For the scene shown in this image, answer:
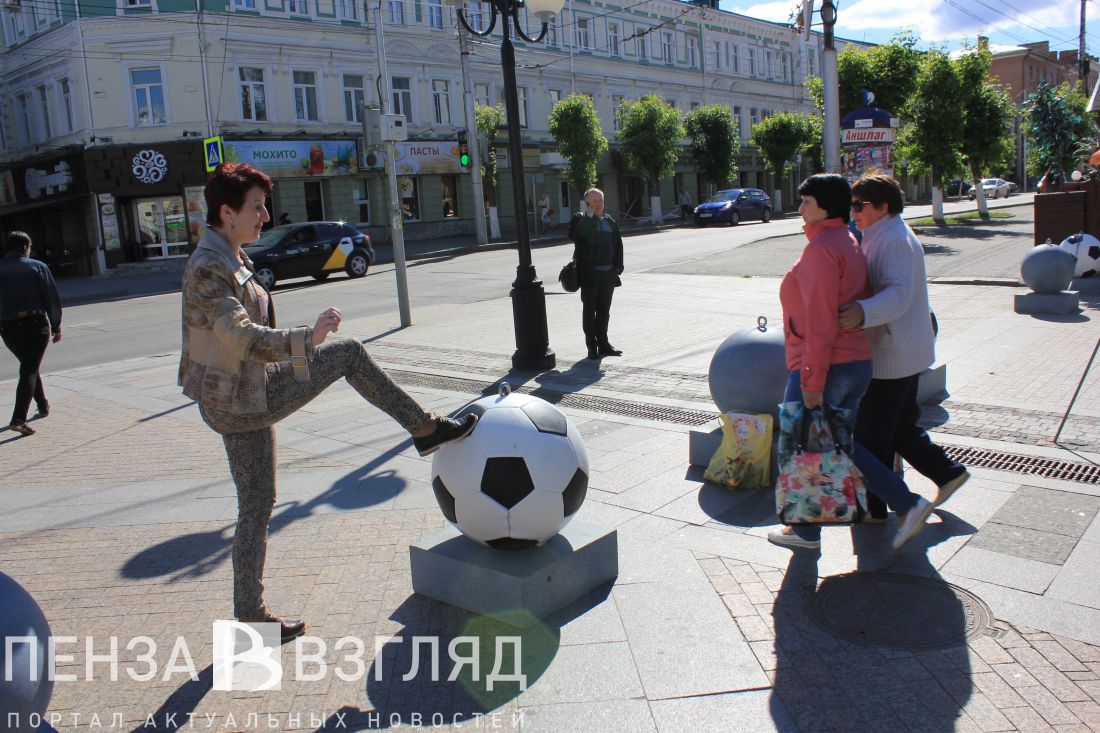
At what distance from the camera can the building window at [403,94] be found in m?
38.0

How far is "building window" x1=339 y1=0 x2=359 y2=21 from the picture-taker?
35.9 m

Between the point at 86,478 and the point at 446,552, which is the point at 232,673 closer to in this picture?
A: the point at 446,552

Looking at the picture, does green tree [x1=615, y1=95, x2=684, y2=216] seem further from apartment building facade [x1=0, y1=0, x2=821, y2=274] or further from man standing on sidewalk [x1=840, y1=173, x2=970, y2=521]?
man standing on sidewalk [x1=840, y1=173, x2=970, y2=521]

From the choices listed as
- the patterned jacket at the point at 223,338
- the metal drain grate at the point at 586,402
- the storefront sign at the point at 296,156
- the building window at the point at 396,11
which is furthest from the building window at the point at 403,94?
the patterned jacket at the point at 223,338

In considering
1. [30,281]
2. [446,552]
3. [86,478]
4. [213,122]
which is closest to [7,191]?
[213,122]

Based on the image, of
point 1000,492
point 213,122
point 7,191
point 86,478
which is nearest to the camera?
point 1000,492


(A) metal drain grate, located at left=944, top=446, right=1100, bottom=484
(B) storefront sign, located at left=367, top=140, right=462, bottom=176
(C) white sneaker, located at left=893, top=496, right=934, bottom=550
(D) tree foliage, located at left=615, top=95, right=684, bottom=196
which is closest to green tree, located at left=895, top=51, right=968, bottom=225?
(D) tree foliage, located at left=615, top=95, right=684, bottom=196

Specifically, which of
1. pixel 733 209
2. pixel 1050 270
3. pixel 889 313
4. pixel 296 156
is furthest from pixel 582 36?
pixel 889 313

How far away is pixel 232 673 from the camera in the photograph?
3533 mm

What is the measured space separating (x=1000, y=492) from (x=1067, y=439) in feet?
4.43

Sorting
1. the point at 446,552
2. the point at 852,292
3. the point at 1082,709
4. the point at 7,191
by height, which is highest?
the point at 7,191

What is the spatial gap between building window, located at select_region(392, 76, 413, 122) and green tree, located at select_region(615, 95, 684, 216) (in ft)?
36.3

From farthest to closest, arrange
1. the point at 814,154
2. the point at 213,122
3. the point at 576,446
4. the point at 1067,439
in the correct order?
the point at 814,154 < the point at 213,122 < the point at 1067,439 < the point at 576,446

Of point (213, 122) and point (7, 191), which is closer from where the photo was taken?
point (213, 122)
